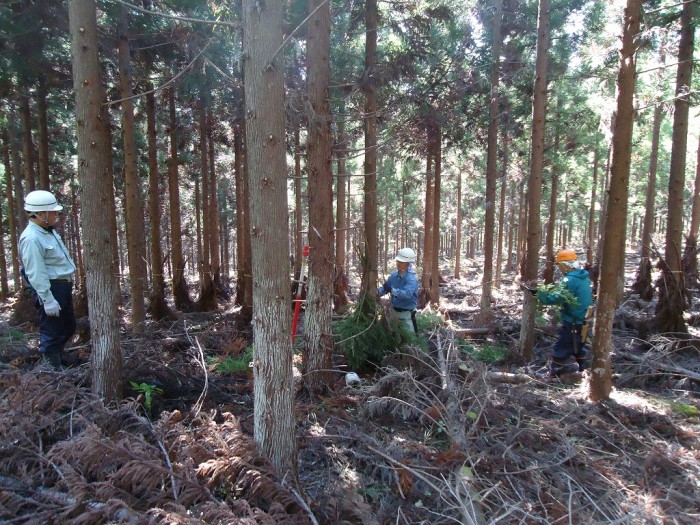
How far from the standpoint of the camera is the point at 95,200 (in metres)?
3.60

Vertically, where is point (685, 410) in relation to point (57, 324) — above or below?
below

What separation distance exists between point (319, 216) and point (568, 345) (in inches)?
178

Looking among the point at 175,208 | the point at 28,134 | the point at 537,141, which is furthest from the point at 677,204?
the point at 28,134

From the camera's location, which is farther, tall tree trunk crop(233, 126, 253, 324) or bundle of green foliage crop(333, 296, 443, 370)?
tall tree trunk crop(233, 126, 253, 324)

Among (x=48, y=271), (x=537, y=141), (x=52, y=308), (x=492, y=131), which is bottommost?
(x=52, y=308)

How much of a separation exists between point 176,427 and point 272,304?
1.14 metres

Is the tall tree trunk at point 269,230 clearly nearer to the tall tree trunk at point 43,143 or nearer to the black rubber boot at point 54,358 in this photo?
the black rubber boot at point 54,358

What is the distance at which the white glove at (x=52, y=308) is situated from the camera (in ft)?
14.3

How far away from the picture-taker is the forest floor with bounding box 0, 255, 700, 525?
2424 mm

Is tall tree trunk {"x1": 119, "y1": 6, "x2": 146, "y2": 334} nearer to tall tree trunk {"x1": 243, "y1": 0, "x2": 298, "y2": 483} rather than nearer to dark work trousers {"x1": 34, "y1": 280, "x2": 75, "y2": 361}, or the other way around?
dark work trousers {"x1": 34, "y1": 280, "x2": 75, "y2": 361}

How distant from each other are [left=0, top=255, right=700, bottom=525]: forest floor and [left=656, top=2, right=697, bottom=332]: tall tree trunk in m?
2.23

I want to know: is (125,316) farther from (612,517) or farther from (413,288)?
(612,517)

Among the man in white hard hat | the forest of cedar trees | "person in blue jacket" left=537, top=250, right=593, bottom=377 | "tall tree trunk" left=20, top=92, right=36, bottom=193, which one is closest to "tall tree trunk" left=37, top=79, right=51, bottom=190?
the forest of cedar trees

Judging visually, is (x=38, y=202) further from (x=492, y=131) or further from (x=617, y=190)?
(x=492, y=131)
